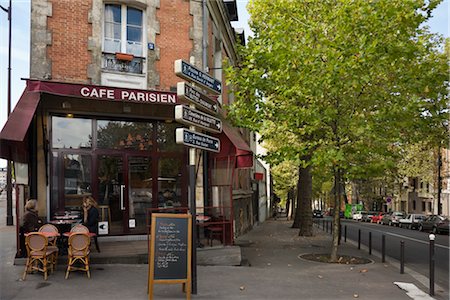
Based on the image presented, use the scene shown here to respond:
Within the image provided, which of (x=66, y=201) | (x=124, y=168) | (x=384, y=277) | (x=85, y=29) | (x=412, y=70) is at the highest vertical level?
(x=85, y=29)

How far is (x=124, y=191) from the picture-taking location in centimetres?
1207

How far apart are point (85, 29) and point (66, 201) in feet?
14.8

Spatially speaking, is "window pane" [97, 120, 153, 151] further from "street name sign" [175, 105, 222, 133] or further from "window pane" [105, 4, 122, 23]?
"street name sign" [175, 105, 222, 133]

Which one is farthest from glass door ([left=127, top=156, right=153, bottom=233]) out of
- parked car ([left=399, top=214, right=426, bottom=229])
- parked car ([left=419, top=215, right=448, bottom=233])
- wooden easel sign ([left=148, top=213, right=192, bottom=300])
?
parked car ([left=399, top=214, right=426, bottom=229])

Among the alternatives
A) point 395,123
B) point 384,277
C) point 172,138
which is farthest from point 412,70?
point 172,138

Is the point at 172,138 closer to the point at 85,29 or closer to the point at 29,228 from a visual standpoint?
the point at 85,29

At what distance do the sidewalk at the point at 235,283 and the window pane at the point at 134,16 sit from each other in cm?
671

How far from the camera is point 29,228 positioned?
30.1ft

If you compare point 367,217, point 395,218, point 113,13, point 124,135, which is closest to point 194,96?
point 124,135

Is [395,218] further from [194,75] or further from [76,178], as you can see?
[194,75]

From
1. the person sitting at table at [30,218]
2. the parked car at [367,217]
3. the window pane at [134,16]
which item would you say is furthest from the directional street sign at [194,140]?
the parked car at [367,217]

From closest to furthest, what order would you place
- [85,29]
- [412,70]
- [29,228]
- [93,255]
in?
[29,228] < [93,255] < [85,29] < [412,70]

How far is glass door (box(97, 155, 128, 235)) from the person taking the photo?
11867 millimetres

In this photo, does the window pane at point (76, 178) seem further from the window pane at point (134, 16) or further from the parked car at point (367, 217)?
the parked car at point (367, 217)
